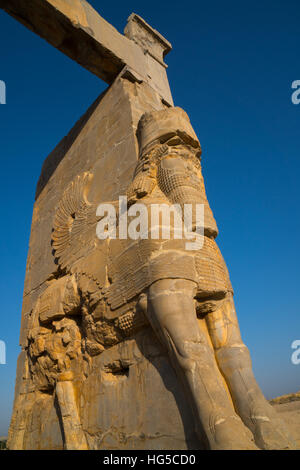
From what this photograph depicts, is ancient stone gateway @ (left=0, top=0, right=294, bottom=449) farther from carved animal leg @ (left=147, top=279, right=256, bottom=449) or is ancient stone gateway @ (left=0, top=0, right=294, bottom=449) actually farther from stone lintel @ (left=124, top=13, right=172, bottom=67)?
stone lintel @ (left=124, top=13, right=172, bottom=67)

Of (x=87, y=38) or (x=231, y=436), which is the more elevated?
(x=87, y=38)

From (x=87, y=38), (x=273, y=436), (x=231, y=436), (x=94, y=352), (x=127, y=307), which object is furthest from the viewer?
(x=87, y=38)

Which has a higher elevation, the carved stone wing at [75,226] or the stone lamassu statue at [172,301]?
the carved stone wing at [75,226]

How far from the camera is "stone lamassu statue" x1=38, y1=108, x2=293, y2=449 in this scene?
2078 mm

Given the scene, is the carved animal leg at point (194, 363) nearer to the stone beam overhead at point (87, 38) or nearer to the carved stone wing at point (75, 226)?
the carved stone wing at point (75, 226)

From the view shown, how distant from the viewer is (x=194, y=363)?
7.10 ft

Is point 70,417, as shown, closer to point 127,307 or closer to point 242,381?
point 127,307

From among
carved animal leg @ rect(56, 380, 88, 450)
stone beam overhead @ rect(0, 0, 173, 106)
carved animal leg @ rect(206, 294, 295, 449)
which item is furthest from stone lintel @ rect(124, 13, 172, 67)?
carved animal leg @ rect(56, 380, 88, 450)

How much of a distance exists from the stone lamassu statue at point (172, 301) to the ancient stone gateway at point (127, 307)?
10mm

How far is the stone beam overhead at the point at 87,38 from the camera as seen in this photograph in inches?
165

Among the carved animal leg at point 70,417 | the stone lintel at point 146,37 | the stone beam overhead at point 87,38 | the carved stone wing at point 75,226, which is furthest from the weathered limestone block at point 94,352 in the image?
the stone lintel at point 146,37

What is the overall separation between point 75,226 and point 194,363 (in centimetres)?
235

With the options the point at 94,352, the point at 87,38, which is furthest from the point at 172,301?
the point at 87,38

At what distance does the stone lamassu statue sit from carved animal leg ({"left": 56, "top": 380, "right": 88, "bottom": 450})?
1 cm
